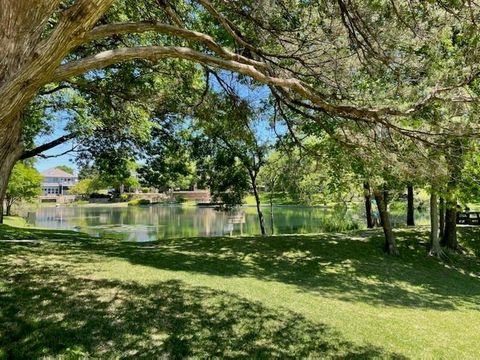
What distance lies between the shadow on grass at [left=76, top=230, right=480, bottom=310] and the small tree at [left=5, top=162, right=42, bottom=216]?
63.8 feet

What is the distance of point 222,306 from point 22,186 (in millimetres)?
28918

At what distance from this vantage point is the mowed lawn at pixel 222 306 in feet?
14.7

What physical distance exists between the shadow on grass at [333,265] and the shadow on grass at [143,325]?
8.65 feet

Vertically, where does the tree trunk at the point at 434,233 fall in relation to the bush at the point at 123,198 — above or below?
below

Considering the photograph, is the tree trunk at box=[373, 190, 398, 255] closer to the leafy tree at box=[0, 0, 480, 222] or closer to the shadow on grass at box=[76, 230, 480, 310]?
the shadow on grass at box=[76, 230, 480, 310]

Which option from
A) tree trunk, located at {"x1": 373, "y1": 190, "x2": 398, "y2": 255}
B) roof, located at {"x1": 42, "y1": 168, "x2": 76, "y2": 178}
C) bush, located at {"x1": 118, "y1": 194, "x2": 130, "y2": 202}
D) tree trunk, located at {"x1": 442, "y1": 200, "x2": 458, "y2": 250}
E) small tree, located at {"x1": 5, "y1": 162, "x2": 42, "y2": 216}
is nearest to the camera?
tree trunk, located at {"x1": 373, "y1": 190, "x2": 398, "y2": 255}

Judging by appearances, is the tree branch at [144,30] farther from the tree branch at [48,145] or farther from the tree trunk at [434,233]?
the tree trunk at [434,233]

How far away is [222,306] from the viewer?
6.05 m

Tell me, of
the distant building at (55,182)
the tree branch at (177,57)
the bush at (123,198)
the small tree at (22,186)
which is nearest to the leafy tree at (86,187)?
the bush at (123,198)

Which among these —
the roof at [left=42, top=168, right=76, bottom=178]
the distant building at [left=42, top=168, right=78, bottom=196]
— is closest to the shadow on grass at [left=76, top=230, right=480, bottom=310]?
the distant building at [left=42, top=168, right=78, bottom=196]

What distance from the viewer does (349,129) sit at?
5.36 metres

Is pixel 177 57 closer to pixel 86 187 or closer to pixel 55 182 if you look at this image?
pixel 86 187

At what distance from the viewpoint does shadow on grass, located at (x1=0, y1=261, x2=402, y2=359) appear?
4.24m

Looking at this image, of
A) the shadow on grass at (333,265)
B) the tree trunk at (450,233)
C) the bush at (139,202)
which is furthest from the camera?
the bush at (139,202)
